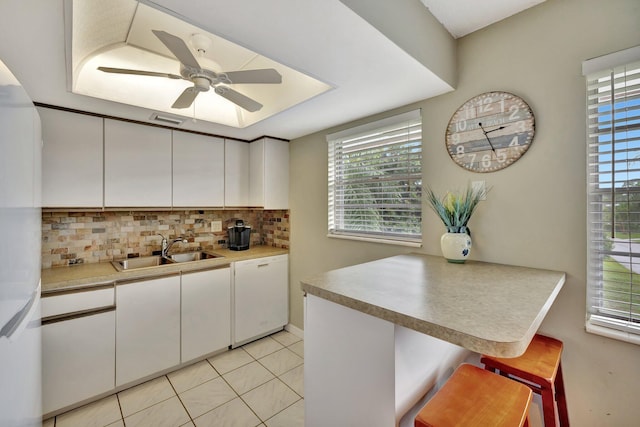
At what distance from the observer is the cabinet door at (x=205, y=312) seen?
2389mm

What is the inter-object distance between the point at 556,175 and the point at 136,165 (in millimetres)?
3002

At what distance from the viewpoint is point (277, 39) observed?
4.08ft

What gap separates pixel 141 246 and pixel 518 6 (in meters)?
3.39

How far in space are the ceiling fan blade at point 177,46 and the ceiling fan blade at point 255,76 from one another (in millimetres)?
191

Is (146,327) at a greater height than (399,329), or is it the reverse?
(399,329)

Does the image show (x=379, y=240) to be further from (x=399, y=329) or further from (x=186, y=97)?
(x=186, y=97)

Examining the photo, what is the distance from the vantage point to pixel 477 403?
0.99m

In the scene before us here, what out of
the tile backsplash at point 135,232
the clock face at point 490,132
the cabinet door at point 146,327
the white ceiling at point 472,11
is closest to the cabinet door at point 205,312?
the cabinet door at point 146,327

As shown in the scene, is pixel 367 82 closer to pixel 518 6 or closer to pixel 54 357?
pixel 518 6

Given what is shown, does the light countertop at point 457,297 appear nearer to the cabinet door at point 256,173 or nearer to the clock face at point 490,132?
the clock face at point 490,132

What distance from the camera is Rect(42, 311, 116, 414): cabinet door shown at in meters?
1.78

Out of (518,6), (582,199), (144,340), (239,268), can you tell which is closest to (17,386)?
(144,340)

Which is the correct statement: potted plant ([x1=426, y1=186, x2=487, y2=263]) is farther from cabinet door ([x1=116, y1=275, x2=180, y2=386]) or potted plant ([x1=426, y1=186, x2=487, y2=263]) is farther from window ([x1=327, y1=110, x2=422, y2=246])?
cabinet door ([x1=116, y1=275, x2=180, y2=386])

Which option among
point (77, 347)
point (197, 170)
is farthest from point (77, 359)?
point (197, 170)
